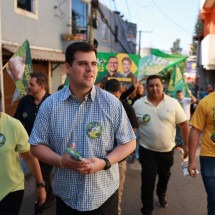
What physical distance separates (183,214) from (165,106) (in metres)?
1.46

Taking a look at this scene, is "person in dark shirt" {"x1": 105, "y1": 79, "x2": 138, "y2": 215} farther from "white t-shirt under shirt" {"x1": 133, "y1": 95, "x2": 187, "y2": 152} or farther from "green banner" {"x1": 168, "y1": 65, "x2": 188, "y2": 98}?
"green banner" {"x1": 168, "y1": 65, "x2": 188, "y2": 98}

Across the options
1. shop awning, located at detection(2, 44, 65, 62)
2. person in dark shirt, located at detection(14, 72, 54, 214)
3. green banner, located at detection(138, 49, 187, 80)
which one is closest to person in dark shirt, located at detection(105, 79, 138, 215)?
person in dark shirt, located at detection(14, 72, 54, 214)

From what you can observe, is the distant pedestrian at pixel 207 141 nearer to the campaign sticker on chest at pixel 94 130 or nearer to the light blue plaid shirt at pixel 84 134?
the light blue plaid shirt at pixel 84 134

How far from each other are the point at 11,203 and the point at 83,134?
3.13 feet

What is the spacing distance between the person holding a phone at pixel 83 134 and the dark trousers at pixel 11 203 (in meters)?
0.53

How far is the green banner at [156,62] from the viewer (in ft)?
32.1

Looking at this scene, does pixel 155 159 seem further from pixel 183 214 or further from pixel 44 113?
pixel 44 113

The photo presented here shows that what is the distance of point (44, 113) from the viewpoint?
216cm

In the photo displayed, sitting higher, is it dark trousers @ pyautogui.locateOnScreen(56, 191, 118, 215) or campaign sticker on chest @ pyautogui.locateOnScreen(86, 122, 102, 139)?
campaign sticker on chest @ pyautogui.locateOnScreen(86, 122, 102, 139)

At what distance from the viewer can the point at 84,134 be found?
2064mm

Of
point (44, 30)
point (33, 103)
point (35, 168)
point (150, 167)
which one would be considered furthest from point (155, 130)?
point (44, 30)

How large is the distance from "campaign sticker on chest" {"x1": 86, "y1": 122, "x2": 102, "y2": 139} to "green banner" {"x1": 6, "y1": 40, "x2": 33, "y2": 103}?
141 inches

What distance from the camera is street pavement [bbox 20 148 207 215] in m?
4.27

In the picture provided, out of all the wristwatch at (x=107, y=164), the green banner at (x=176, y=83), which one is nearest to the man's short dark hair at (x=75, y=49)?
the wristwatch at (x=107, y=164)
